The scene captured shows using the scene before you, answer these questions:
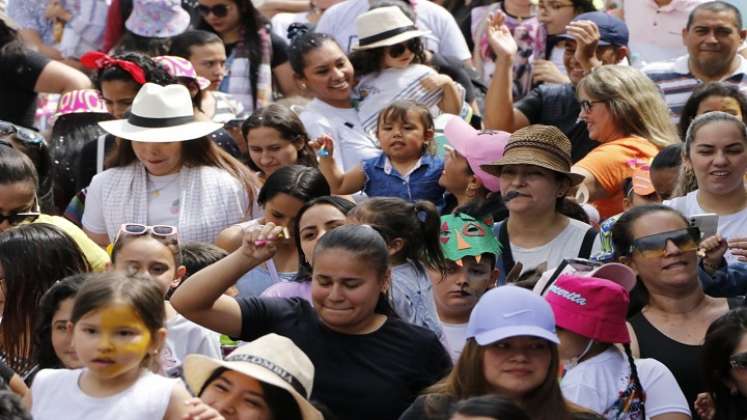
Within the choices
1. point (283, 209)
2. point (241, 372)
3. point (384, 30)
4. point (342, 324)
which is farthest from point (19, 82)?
point (241, 372)

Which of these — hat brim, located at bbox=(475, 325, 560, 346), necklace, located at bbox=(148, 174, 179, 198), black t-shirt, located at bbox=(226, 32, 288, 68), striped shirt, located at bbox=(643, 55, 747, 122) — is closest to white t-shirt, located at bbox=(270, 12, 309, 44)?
black t-shirt, located at bbox=(226, 32, 288, 68)

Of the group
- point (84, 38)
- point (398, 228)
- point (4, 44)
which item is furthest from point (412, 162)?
point (84, 38)

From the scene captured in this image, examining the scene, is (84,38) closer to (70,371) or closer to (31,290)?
(31,290)

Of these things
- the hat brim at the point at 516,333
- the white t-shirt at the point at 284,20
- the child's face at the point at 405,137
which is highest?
the hat brim at the point at 516,333

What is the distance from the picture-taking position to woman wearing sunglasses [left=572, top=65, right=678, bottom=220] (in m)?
7.54

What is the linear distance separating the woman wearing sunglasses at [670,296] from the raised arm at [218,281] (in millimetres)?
1418

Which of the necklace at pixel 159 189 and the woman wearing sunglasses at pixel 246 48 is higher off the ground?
the necklace at pixel 159 189

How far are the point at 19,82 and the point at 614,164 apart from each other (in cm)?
357

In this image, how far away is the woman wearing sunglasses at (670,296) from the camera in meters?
5.77

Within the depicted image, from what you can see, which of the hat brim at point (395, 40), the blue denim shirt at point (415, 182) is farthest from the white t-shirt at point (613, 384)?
the hat brim at point (395, 40)

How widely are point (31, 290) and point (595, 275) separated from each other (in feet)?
7.06

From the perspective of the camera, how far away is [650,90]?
305 inches

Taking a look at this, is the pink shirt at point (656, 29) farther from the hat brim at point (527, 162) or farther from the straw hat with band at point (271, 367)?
→ the straw hat with band at point (271, 367)

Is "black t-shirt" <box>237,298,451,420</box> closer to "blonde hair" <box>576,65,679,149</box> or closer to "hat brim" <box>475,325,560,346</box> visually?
"hat brim" <box>475,325,560,346</box>
